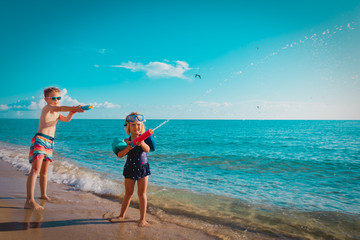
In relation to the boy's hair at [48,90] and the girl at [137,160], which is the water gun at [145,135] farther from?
the boy's hair at [48,90]

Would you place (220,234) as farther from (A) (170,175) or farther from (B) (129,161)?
(A) (170,175)

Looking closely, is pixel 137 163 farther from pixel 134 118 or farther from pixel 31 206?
pixel 31 206

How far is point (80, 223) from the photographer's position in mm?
3262

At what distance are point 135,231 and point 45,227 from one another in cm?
131

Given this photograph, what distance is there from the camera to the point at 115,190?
559 centimetres

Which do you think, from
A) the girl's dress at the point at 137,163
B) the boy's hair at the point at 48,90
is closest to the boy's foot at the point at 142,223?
the girl's dress at the point at 137,163

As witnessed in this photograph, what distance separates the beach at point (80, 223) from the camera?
289 centimetres

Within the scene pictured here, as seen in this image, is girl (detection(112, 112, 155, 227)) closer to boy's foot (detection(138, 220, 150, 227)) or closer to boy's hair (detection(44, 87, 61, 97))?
boy's foot (detection(138, 220, 150, 227))

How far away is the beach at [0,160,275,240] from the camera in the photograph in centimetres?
289

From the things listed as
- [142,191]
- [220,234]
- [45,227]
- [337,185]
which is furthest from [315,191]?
[45,227]

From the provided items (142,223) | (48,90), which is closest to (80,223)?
(142,223)

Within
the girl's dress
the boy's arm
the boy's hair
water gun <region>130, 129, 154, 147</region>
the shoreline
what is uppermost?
the boy's hair

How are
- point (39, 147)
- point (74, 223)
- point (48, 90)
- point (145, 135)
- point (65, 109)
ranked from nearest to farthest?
point (145, 135) < point (74, 223) < point (65, 109) < point (39, 147) < point (48, 90)

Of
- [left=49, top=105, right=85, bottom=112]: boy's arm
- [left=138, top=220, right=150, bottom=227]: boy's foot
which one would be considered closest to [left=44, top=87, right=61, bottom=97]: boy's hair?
[left=49, top=105, right=85, bottom=112]: boy's arm
